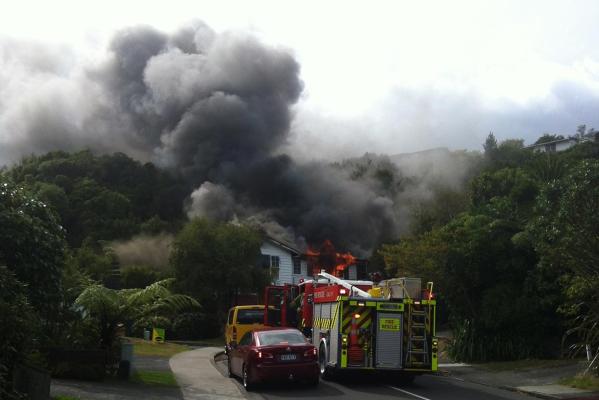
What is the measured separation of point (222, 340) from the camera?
34062 mm

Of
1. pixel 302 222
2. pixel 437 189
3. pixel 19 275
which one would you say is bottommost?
pixel 19 275

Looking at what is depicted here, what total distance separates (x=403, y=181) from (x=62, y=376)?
37376mm

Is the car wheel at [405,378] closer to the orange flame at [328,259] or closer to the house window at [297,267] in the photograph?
the orange flame at [328,259]

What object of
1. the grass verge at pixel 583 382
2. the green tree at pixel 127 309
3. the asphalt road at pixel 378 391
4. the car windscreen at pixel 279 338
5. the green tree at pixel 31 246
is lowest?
the asphalt road at pixel 378 391

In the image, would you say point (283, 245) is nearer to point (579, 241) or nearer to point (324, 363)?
point (324, 363)

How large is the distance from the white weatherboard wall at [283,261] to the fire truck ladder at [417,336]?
2429 cm

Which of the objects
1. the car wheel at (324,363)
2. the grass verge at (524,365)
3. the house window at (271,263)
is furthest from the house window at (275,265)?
the car wheel at (324,363)

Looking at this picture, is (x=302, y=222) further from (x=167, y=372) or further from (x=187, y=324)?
(x=167, y=372)

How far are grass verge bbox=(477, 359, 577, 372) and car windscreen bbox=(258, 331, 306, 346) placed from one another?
7.35 meters

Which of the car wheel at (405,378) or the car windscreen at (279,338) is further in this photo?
the car wheel at (405,378)

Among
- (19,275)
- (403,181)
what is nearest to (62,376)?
(19,275)

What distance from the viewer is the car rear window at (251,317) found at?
71.6 feet

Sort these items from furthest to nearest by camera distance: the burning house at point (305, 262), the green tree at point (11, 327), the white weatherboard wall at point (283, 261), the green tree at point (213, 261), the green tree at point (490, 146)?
1. the green tree at point (490, 146)
2. the white weatherboard wall at point (283, 261)
3. the green tree at point (213, 261)
4. the burning house at point (305, 262)
5. the green tree at point (11, 327)

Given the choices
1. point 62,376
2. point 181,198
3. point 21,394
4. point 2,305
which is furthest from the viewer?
point 181,198
